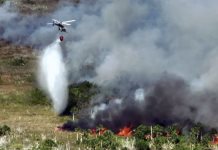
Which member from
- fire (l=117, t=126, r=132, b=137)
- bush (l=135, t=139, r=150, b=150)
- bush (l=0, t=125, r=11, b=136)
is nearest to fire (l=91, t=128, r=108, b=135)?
fire (l=117, t=126, r=132, b=137)

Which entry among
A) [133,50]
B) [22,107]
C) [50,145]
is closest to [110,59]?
[133,50]

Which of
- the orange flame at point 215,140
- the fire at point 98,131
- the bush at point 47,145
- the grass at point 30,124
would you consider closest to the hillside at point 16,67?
the grass at point 30,124

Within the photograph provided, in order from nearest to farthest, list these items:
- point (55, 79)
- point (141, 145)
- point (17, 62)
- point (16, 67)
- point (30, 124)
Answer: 1. point (141, 145)
2. point (30, 124)
3. point (55, 79)
4. point (16, 67)
5. point (17, 62)

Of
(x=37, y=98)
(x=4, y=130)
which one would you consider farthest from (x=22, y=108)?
(x=4, y=130)

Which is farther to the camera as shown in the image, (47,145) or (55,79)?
(55,79)

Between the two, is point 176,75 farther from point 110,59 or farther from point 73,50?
point 73,50

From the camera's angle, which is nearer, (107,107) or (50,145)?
(50,145)

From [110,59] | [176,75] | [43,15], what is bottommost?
[176,75]

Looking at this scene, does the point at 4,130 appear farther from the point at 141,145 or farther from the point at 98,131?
the point at 141,145

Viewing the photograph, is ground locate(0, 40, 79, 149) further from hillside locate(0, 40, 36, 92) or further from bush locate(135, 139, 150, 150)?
bush locate(135, 139, 150, 150)
